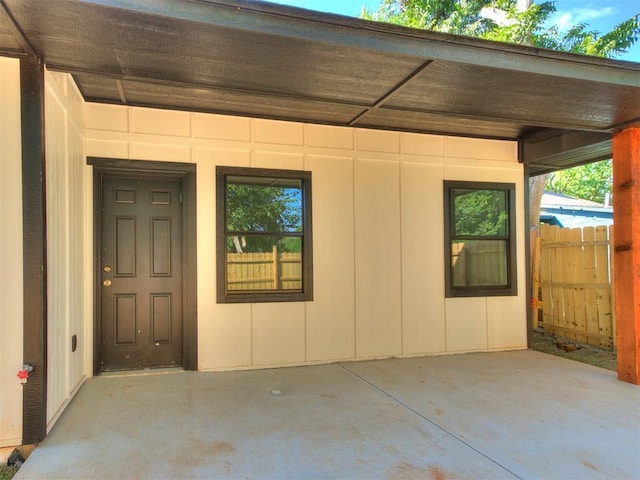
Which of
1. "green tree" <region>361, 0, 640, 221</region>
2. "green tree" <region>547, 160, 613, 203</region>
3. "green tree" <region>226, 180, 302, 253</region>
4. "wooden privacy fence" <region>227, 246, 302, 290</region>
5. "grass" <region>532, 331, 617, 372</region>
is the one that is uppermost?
"green tree" <region>361, 0, 640, 221</region>

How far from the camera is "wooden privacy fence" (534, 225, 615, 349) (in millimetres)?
5754

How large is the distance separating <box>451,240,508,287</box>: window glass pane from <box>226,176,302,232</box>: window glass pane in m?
2.14

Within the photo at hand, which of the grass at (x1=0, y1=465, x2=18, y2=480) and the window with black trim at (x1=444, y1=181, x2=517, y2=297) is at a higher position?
the window with black trim at (x1=444, y1=181, x2=517, y2=297)

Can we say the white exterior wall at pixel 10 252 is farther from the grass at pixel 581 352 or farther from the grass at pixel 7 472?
Result: the grass at pixel 581 352

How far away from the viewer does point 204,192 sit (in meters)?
4.45

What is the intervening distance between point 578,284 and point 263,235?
4.73 meters

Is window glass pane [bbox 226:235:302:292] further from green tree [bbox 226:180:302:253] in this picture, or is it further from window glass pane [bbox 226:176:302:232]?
window glass pane [bbox 226:176:302:232]

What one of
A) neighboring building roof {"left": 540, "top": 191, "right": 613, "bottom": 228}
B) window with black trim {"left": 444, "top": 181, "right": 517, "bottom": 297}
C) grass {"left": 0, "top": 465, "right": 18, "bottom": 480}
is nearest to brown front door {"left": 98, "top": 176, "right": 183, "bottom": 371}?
grass {"left": 0, "top": 465, "right": 18, "bottom": 480}

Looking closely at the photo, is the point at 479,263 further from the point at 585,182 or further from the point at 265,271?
the point at 585,182

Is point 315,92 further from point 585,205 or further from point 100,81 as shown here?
point 585,205

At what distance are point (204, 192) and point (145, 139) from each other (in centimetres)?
78

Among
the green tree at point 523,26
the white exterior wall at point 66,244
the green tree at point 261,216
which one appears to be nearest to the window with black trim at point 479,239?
the green tree at point 261,216

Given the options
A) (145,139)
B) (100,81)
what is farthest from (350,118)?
(100,81)

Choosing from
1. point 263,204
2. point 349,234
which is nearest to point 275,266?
point 263,204
